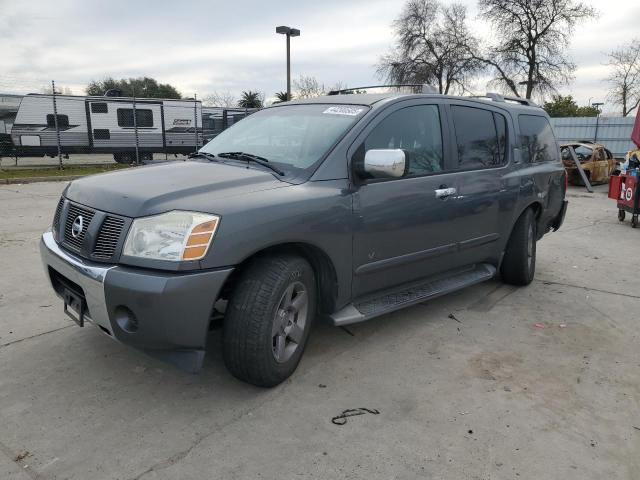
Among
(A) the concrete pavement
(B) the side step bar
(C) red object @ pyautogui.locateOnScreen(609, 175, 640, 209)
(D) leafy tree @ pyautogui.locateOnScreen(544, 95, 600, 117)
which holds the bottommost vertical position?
(A) the concrete pavement

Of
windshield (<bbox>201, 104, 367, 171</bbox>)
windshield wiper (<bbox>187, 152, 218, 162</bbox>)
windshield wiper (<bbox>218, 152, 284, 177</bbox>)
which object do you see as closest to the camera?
windshield wiper (<bbox>218, 152, 284, 177</bbox>)

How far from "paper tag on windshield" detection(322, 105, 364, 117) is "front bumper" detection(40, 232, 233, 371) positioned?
5.16 ft

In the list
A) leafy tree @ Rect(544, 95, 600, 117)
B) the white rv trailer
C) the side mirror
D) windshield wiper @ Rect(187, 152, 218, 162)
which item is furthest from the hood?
leafy tree @ Rect(544, 95, 600, 117)

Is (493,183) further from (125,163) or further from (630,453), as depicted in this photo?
(125,163)

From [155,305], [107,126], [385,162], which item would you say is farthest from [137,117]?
[155,305]

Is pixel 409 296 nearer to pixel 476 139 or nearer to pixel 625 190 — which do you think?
pixel 476 139

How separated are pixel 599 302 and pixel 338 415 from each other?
324cm

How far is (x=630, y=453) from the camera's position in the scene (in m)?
2.58

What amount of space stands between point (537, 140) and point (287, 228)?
3.58m

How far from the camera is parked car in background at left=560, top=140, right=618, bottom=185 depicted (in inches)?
634

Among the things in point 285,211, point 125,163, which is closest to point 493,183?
point 285,211

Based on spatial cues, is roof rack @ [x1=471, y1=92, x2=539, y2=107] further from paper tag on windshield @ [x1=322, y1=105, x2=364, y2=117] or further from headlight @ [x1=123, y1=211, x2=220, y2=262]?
headlight @ [x1=123, y1=211, x2=220, y2=262]

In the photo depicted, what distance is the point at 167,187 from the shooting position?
2902mm

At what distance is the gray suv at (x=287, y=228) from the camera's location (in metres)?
2.63
